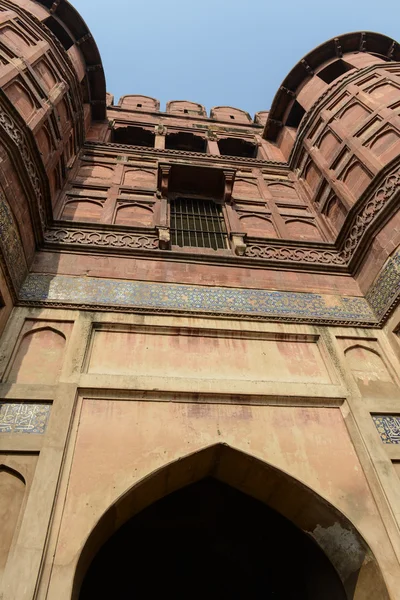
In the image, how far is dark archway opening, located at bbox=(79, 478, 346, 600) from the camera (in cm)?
610

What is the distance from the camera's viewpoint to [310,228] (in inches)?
361

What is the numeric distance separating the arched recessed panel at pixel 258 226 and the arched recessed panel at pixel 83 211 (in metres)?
3.04

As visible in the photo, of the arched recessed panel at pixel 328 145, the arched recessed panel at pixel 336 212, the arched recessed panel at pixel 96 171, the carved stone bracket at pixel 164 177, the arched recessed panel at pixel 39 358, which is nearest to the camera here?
the arched recessed panel at pixel 39 358

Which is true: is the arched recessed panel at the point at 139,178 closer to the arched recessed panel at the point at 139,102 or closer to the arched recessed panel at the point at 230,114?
the arched recessed panel at the point at 139,102

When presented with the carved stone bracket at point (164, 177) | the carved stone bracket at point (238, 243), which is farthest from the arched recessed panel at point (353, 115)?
the carved stone bracket at point (164, 177)

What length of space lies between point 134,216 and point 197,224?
4.29ft

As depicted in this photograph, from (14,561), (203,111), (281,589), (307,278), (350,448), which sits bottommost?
(14,561)

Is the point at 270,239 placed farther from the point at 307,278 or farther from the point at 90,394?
the point at 90,394

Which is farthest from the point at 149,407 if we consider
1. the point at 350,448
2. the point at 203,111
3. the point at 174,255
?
the point at 203,111

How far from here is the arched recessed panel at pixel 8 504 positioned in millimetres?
3574

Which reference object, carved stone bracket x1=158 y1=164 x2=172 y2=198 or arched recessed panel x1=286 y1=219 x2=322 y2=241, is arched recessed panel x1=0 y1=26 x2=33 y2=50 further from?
arched recessed panel x1=286 y1=219 x2=322 y2=241

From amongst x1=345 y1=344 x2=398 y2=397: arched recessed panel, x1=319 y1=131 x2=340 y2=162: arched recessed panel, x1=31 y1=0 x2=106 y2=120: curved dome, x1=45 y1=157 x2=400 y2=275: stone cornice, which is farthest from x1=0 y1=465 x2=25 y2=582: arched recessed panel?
x1=31 y1=0 x2=106 y2=120: curved dome

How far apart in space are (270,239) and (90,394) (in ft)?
15.1

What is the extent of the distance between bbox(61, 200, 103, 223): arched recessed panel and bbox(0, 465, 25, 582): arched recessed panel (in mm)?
5120
